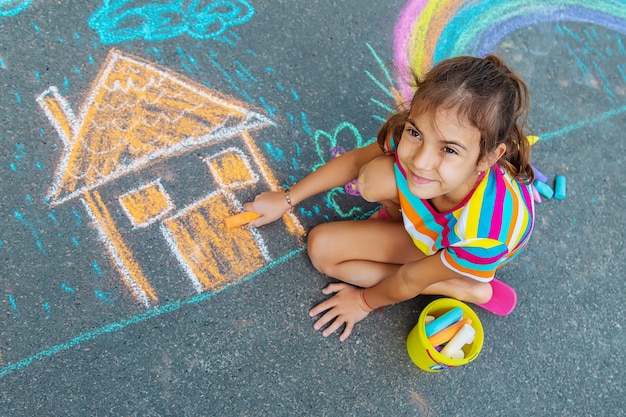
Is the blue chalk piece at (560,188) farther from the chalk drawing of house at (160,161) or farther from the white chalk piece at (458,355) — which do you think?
the chalk drawing of house at (160,161)

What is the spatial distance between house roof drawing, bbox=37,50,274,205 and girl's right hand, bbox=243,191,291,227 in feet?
1.01

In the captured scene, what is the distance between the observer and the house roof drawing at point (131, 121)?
1870 millimetres

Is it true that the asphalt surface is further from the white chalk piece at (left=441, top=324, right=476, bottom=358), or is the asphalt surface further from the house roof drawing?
the white chalk piece at (left=441, top=324, right=476, bottom=358)

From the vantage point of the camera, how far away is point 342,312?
5.98 ft

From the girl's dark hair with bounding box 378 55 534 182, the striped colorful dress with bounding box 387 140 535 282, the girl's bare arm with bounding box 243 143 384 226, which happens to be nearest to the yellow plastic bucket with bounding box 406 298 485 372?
the striped colorful dress with bounding box 387 140 535 282

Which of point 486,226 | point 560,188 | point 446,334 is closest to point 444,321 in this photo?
point 446,334

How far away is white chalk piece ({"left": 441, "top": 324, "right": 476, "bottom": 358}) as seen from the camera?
1.73 metres

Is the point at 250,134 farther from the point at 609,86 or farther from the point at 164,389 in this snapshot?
the point at 609,86

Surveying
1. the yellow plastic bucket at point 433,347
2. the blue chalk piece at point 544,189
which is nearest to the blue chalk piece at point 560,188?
the blue chalk piece at point 544,189

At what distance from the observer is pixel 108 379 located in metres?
1.65

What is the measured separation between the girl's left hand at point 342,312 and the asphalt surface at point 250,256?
4cm

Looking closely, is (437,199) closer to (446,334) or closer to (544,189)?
(446,334)

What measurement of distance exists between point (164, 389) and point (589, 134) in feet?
6.60

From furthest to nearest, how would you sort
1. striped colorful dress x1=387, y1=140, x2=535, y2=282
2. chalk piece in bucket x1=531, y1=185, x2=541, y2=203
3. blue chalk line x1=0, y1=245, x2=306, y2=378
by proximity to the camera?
chalk piece in bucket x1=531, y1=185, x2=541, y2=203 → blue chalk line x1=0, y1=245, x2=306, y2=378 → striped colorful dress x1=387, y1=140, x2=535, y2=282
